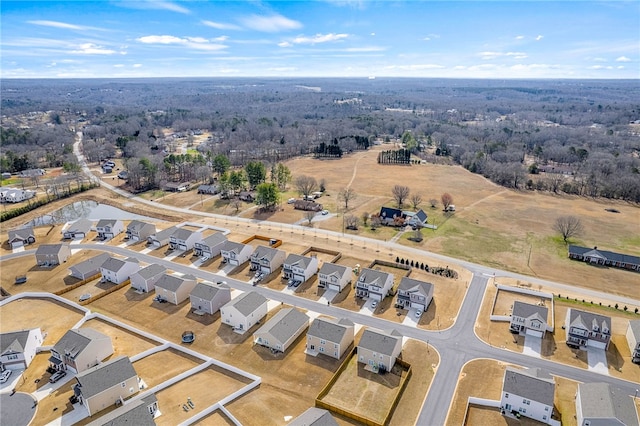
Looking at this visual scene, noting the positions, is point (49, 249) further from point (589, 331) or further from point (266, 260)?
point (589, 331)

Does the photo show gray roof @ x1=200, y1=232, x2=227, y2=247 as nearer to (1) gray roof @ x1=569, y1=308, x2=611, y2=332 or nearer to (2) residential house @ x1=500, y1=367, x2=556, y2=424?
(2) residential house @ x1=500, y1=367, x2=556, y2=424

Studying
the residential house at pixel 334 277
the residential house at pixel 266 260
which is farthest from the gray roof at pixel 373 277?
the residential house at pixel 266 260

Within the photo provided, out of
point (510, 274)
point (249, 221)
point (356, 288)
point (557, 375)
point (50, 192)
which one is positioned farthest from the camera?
point (50, 192)

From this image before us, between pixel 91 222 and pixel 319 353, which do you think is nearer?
pixel 319 353

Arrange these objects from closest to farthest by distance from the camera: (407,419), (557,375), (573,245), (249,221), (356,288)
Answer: (407,419) < (557,375) < (356,288) < (573,245) < (249,221)

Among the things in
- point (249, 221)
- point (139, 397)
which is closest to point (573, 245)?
point (249, 221)

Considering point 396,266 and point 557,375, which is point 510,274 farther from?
point 557,375

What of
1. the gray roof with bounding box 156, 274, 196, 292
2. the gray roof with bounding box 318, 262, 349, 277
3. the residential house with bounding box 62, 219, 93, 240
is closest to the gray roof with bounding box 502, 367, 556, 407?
the gray roof with bounding box 318, 262, 349, 277
